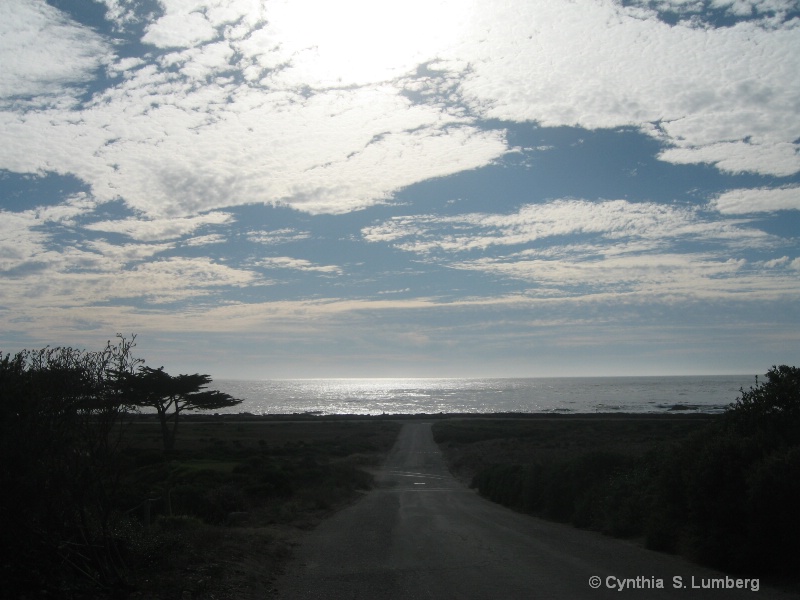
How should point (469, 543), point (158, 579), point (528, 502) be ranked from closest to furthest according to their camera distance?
point (158, 579)
point (469, 543)
point (528, 502)

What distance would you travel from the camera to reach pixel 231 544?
11.8 metres

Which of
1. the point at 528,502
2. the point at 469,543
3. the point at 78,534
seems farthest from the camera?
the point at 528,502

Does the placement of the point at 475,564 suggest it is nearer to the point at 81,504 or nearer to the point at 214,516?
the point at 81,504

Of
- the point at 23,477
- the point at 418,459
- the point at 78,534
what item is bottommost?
the point at 418,459

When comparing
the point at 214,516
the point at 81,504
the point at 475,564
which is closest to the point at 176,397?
the point at 214,516

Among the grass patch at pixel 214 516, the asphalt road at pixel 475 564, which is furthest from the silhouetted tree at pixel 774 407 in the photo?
the grass patch at pixel 214 516

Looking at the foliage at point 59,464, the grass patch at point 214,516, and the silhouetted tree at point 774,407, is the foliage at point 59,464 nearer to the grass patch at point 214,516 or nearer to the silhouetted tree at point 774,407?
the grass patch at point 214,516

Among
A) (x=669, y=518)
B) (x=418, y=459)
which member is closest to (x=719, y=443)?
(x=669, y=518)

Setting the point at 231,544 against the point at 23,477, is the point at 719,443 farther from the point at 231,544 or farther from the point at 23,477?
the point at 23,477

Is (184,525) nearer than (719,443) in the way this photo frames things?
No

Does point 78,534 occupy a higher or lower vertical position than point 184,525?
higher

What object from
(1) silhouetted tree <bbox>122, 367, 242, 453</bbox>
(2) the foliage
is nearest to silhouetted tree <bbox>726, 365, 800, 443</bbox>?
(2) the foliage

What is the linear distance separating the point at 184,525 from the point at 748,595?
1022cm

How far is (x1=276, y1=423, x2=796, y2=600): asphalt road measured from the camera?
8.92 metres
